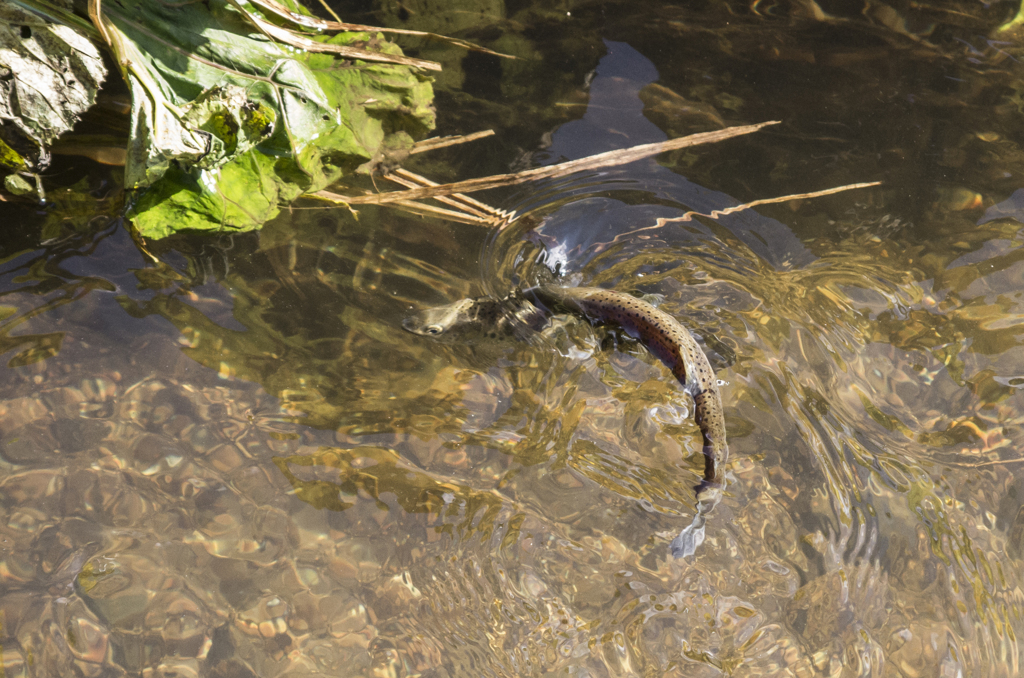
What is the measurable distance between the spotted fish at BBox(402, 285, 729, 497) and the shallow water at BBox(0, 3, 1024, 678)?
11 centimetres

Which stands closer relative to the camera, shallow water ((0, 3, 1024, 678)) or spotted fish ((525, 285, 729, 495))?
shallow water ((0, 3, 1024, 678))

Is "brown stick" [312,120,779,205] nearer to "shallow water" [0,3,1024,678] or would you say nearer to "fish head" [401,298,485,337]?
"shallow water" [0,3,1024,678]

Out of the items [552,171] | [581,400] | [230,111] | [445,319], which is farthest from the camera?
[552,171]

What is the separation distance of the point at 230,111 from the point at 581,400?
2.61 m

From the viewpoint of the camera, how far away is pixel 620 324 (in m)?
4.61

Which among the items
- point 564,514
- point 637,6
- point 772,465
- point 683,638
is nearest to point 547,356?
point 564,514

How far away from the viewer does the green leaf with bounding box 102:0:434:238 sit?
363 cm

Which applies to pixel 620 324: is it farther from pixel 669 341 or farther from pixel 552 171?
pixel 552 171

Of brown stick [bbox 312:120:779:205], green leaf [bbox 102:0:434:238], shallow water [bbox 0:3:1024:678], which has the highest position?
green leaf [bbox 102:0:434:238]

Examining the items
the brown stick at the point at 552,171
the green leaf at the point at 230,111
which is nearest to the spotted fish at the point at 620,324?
the brown stick at the point at 552,171

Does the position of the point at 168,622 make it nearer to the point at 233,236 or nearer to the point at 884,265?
the point at 233,236

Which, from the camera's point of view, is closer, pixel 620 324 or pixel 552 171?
pixel 620 324

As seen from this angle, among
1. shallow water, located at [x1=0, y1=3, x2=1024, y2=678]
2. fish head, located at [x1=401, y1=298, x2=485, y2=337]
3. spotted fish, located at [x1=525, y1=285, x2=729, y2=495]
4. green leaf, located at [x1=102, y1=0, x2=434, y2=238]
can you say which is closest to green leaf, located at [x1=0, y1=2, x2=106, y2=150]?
green leaf, located at [x1=102, y1=0, x2=434, y2=238]

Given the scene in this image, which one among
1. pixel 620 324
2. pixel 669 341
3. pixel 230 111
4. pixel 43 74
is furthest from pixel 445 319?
pixel 43 74
